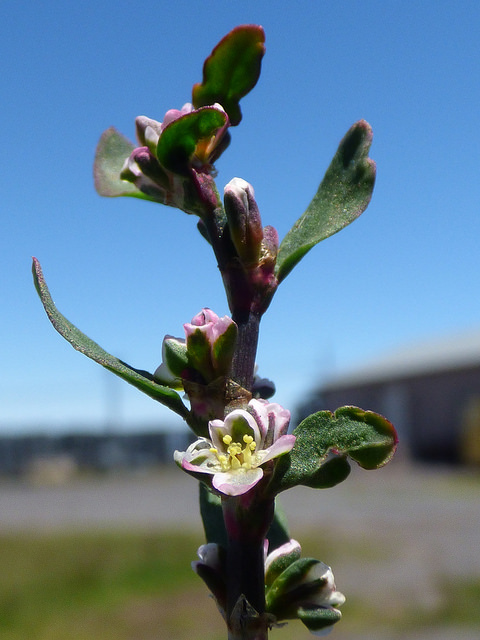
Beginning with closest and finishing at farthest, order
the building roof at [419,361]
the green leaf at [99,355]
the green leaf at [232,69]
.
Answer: the green leaf at [99,355] → the green leaf at [232,69] → the building roof at [419,361]

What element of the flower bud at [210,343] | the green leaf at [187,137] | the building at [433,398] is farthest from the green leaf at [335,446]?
the building at [433,398]

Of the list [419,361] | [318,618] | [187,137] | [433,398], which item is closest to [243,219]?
[187,137]

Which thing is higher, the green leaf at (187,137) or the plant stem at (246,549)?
the green leaf at (187,137)

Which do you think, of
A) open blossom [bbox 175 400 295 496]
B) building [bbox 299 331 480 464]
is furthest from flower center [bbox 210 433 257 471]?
building [bbox 299 331 480 464]

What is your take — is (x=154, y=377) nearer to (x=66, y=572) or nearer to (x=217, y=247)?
(x=217, y=247)

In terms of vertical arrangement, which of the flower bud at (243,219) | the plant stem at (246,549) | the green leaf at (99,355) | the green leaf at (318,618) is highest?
the flower bud at (243,219)

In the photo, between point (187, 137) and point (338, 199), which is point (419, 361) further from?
point (187, 137)

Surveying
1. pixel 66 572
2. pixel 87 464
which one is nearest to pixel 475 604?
Result: pixel 66 572

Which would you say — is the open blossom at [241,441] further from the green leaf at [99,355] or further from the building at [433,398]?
the building at [433,398]
